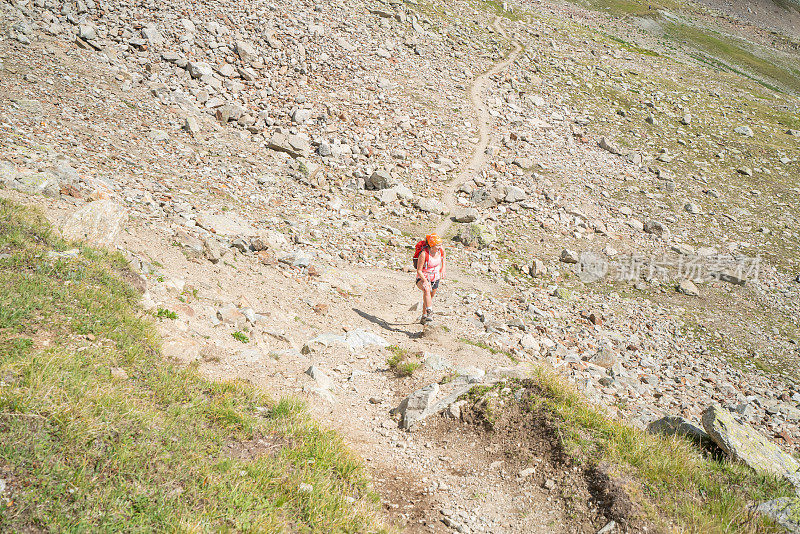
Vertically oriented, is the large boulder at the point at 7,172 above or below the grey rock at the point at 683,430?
below

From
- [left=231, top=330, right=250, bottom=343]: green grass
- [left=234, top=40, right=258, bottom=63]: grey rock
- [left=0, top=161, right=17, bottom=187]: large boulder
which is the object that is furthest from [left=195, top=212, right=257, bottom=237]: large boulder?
[left=234, top=40, right=258, bottom=63]: grey rock

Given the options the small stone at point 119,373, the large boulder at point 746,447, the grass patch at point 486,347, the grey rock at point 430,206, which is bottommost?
the grass patch at point 486,347

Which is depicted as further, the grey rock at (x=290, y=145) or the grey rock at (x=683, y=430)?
the grey rock at (x=290, y=145)

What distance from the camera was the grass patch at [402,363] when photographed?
993 centimetres

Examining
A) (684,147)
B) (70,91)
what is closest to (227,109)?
(70,91)

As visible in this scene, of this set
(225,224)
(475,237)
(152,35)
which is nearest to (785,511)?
(475,237)

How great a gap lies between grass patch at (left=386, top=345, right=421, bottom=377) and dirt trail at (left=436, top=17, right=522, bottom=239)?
9.87 meters

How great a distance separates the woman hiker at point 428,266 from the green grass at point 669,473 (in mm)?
5343

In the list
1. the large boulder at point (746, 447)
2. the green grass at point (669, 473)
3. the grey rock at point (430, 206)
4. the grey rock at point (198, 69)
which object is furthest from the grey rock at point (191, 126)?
the large boulder at point (746, 447)

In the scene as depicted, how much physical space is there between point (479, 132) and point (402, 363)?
21226mm

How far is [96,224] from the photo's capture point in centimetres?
1029

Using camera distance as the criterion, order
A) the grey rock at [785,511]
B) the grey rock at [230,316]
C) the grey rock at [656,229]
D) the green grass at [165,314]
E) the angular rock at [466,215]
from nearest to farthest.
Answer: the grey rock at [785,511], the green grass at [165,314], the grey rock at [230,316], the angular rock at [466,215], the grey rock at [656,229]

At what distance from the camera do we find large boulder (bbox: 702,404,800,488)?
688 cm

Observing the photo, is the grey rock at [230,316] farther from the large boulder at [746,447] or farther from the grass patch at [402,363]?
the large boulder at [746,447]
